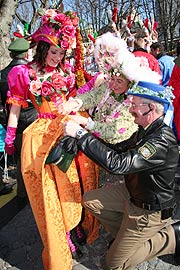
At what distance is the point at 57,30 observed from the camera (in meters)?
2.37

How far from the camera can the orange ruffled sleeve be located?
239 centimetres

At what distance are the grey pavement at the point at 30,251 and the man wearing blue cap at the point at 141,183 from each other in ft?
0.40

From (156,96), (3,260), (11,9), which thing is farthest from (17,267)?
(11,9)

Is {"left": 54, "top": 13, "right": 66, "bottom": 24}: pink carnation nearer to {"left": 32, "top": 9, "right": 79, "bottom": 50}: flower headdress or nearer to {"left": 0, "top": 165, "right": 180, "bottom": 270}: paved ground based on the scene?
{"left": 32, "top": 9, "right": 79, "bottom": 50}: flower headdress

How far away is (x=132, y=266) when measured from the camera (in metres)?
2.29

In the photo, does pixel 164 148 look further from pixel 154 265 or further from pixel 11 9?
pixel 11 9

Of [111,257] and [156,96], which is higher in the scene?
[156,96]

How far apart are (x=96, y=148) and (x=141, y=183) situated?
1.46 ft

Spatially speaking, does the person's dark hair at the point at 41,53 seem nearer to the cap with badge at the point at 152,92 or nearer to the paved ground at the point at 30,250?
the cap with badge at the point at 152,92

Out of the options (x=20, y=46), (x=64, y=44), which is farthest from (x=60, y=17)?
(x=20, y=46)

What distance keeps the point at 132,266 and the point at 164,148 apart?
38.4 inches

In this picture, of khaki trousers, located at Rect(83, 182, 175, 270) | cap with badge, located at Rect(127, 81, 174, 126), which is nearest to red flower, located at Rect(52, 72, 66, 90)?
cap with badge, located at Rect(127, 81, 174, 126)

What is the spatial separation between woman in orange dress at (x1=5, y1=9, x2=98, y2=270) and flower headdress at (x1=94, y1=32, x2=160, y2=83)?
243mm

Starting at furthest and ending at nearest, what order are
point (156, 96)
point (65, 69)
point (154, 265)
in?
point (65, 69)
point (154, 265)
point (156, 96)
